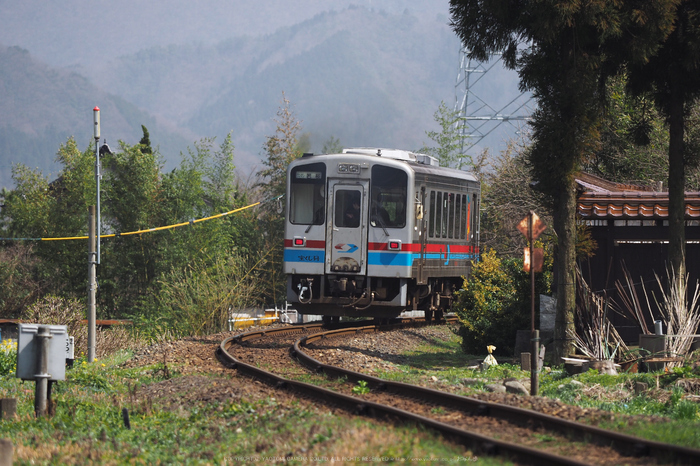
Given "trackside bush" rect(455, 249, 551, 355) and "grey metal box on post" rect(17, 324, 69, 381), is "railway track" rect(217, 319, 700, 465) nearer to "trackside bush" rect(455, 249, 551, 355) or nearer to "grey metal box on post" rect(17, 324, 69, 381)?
"grey metal box on post" rect(17, 324, 69, 381)

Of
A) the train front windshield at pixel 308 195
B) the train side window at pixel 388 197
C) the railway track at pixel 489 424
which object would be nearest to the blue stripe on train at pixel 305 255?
the train front windshield at pixel 308 195

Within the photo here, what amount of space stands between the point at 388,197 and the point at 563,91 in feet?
13.8

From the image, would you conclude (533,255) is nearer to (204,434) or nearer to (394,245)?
(204,434)

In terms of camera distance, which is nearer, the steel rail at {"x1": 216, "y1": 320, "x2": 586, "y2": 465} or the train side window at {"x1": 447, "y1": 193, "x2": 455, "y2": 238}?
the steel rail at {"x1": 216, "y1": 320, "x2": 586, "y2": 465}

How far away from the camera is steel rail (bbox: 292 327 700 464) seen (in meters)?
5.55

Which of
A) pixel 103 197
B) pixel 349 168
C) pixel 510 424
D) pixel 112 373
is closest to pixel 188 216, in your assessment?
pixel 103 197

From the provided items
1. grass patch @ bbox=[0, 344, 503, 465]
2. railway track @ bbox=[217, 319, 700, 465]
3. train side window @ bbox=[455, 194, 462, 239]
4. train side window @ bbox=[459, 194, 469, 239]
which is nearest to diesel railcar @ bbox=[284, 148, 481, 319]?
train side window @ bbox=[455, 194, 462, 239]

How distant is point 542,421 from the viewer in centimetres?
675

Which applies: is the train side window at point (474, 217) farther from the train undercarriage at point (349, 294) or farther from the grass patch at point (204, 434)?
the grass patch at point (204, 434)

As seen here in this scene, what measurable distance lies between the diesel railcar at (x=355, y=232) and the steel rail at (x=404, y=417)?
3.61 m

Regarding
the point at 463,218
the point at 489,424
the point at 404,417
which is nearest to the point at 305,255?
the point at 463,218

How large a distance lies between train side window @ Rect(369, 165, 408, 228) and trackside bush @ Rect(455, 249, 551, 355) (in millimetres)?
2169

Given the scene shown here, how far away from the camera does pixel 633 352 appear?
11523 millimetres

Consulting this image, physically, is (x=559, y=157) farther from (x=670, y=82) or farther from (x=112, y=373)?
(x=112, y=373)
